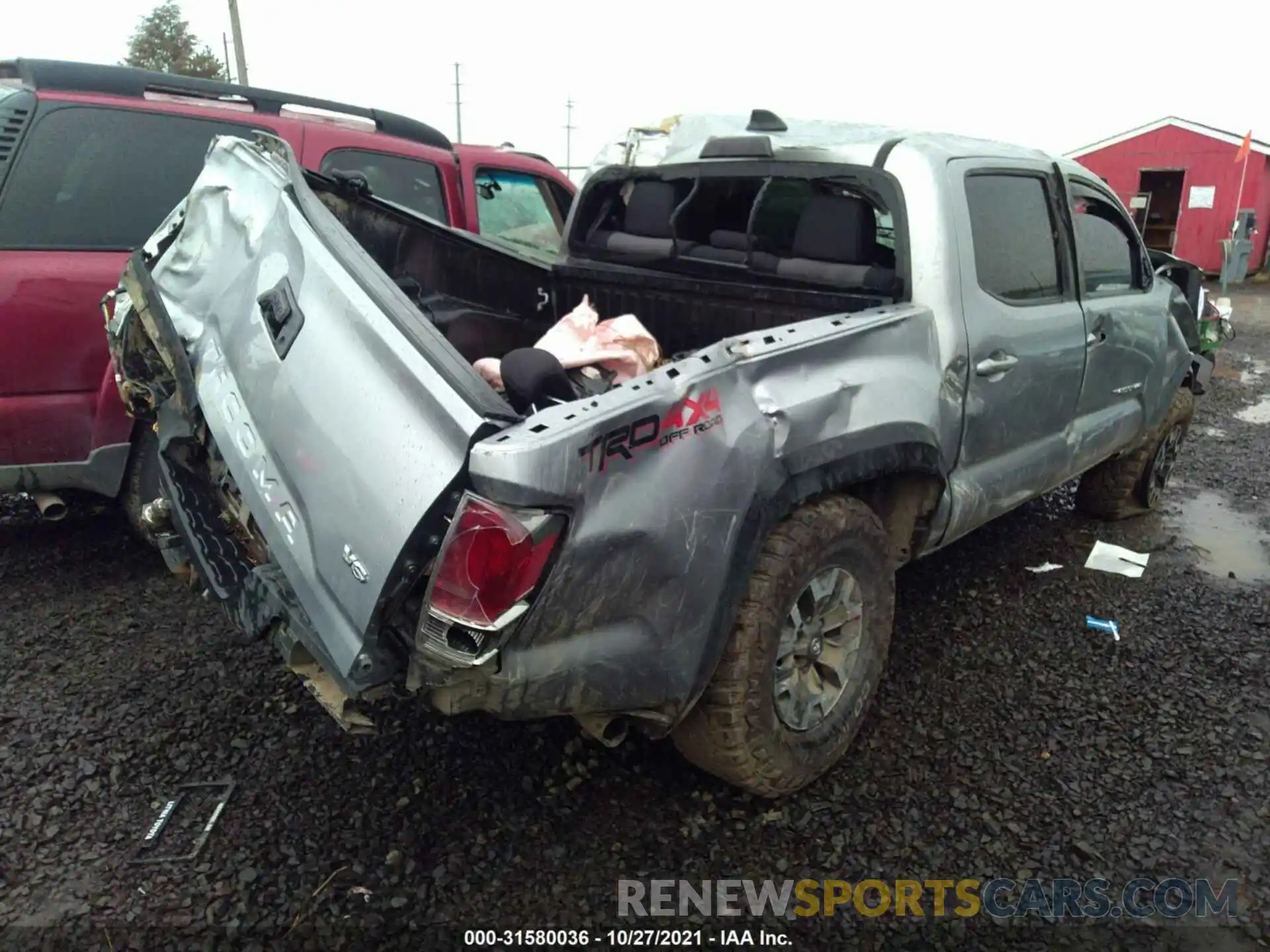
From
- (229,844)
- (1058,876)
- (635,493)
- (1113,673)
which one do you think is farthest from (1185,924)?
(229,844)

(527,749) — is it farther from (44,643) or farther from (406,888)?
(44,643)

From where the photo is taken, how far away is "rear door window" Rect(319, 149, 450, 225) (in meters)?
4.66

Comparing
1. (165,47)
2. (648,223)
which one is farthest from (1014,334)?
(165,47)

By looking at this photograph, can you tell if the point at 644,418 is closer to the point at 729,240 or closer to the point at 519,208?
the point at 729,240

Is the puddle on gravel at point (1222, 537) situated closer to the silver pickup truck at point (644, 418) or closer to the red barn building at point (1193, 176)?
the silver pickup truck at point (644, 418)

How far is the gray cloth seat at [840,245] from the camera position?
3020 mm

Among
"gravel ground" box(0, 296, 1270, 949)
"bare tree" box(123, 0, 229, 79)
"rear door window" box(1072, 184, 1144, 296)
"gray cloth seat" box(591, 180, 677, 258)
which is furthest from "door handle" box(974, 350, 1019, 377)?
"bare tree" box(123, 0, 229, 79)

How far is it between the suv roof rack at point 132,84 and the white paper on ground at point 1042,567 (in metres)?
4.36

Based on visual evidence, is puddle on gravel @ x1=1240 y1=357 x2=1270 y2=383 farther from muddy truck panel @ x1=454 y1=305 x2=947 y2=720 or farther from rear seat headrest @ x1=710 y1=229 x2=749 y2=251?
muddy truck panel @ x1=454 y1=305 x2=947 y2=720

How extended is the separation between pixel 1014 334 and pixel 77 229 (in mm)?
3626

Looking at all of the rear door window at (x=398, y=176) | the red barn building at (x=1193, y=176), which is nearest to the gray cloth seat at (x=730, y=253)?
the rear door window at (x=398, y=176)

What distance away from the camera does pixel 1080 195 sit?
3914mm

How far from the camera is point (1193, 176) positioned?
21.7 metres

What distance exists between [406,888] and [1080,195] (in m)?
3.80
